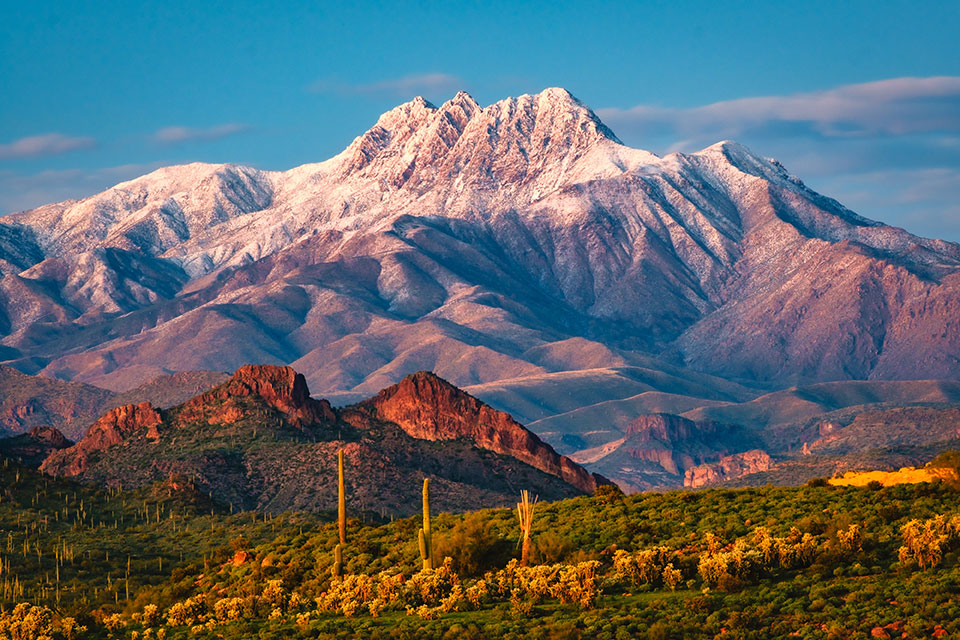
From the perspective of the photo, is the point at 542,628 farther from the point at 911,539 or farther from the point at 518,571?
the point at 911,539

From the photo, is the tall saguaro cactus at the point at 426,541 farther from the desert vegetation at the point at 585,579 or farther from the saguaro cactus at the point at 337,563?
the saguaro cactus at the point at 337,563

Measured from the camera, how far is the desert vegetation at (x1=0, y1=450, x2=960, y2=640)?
209 feet

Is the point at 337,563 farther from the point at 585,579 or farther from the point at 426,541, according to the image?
the point at 585,579

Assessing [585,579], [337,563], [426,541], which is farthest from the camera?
[337,563]

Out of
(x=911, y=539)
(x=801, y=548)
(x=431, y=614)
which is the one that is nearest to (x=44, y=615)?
(x=431, y=614)

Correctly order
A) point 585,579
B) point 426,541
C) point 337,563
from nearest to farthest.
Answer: point 585,579 < point 426,541 < point 337,563

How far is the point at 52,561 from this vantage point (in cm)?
12325

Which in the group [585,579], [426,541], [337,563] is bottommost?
[585,579]

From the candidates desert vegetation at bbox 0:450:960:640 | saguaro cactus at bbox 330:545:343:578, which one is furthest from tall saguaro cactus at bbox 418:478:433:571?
saguaro cactus at bbox 330:545:343:578

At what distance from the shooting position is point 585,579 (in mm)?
71312

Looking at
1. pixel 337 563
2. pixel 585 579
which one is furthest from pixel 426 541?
pixel 585 579

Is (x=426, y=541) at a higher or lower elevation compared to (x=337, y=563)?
higher

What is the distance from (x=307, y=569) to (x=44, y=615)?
55.3ft

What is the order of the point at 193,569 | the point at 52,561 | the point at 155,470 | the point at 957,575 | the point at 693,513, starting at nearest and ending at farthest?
the point at 957,575
the point at 693,513
the point at 193,569
the point at 52,561
the point at 155,470
